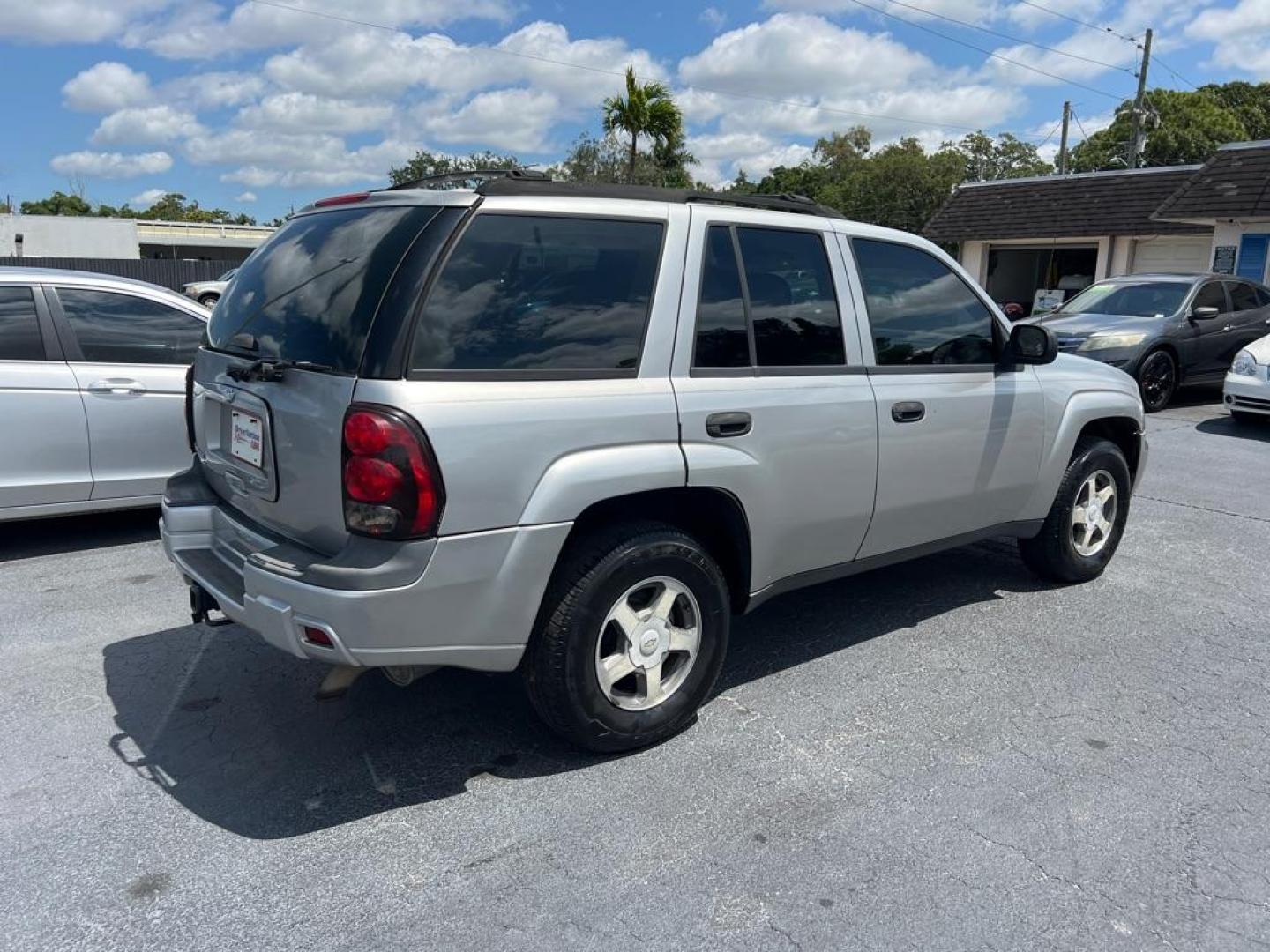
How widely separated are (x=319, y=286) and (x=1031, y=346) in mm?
3208

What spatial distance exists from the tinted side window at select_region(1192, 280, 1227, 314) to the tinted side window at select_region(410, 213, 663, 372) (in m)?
11.7

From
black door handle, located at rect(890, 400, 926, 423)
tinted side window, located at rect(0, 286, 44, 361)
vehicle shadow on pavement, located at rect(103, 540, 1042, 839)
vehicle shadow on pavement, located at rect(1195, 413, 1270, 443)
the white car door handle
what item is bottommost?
vehicle shadow on pavement, located at rect(103, 540, 1042, 839)

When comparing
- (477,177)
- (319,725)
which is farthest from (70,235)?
(477,177)

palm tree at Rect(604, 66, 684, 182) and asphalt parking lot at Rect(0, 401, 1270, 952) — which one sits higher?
palm tree at Rect(604, 66, 684, 182)

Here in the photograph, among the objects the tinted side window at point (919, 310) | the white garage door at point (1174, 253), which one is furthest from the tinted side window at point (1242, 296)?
the tinted side window at point (919, 310)

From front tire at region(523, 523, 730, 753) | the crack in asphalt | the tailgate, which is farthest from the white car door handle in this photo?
the crack in asphalt

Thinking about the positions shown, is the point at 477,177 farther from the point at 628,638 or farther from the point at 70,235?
the point at 70,235

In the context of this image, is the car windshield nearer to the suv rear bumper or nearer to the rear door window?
the rear door window

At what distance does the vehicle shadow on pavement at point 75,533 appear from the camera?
242 inches

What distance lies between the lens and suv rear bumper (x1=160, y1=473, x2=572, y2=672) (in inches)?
116

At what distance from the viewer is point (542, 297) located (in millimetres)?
3297

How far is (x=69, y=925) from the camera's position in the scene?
268cm

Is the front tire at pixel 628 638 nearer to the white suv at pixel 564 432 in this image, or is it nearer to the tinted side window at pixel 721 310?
the white suv at pixel 564 432

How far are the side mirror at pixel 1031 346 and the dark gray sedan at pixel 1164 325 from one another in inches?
310
